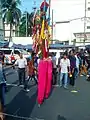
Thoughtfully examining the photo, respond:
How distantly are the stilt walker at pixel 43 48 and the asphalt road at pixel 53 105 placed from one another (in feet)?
13.1

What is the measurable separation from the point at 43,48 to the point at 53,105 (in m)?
6.69

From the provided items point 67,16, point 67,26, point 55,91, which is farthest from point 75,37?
point 55,91

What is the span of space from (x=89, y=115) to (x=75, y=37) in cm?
7366

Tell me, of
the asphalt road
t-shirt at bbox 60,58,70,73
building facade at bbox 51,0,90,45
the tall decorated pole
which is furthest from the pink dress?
building facade at bbox 51,0,90,45

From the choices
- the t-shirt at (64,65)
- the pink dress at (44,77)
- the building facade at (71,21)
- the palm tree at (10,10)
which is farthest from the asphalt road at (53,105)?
the building facade at (71,21)

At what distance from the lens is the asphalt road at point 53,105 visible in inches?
432

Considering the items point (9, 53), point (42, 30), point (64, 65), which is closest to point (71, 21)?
point (9, 53)

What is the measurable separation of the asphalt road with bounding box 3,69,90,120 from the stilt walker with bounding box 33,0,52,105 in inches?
157

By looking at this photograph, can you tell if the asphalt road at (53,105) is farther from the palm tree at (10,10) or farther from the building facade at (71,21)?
the building facade at (71,21)

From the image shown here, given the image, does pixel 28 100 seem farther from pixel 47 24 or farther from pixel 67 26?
pixel 67 26

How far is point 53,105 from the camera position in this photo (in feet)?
41.7

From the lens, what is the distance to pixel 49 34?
6523mm

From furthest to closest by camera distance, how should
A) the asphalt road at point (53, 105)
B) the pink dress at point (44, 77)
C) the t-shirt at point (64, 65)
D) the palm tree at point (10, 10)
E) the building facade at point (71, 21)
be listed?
1. the building facade at point (71, 21)
2. the palm tree at point (10, 10)
3. the t-shirt at point (64, 65)
4. the asphalt road at point (53, 105)
5. the pink dress at point (44, 77)

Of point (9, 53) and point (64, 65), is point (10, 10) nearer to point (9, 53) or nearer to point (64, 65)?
point (9, 53)
